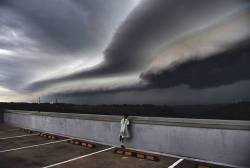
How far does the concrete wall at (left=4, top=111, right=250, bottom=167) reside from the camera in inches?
252

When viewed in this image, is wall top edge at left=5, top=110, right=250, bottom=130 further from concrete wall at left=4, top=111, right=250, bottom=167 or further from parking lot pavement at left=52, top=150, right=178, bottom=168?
parking lot pavement at left=52, top=150, right=178, bottom=168

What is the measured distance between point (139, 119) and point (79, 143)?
350 centimetres

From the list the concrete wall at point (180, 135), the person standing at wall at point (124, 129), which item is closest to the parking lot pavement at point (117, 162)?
the concrete wall at point (180, 135)

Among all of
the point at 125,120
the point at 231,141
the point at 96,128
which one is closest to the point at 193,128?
the point at 231,141

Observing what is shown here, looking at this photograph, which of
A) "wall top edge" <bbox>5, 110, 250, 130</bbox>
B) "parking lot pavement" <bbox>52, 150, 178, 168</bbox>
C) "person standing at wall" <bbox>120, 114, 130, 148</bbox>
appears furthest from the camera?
"person standing at wall" <bbox>120, 114, 130, 148</bbox>

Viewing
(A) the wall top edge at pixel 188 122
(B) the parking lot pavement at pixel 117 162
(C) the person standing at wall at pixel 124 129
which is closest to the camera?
(A) the wall top edge at pixel 188 122

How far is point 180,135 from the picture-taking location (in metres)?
7.68

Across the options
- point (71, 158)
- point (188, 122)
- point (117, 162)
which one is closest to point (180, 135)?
point (188, 122)

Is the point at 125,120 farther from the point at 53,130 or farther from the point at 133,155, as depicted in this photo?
the point at 53,130

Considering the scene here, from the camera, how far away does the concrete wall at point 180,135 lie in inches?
252

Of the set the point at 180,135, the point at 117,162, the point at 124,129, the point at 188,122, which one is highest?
the point at 188,122

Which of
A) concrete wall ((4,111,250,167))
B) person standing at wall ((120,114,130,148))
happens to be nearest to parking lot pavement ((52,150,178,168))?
concrete wall ((4,111,250,167))

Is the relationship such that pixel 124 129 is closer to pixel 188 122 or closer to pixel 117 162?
pixel 117 162

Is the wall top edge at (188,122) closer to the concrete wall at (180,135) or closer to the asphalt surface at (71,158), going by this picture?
the concrete wall at (180,135)
